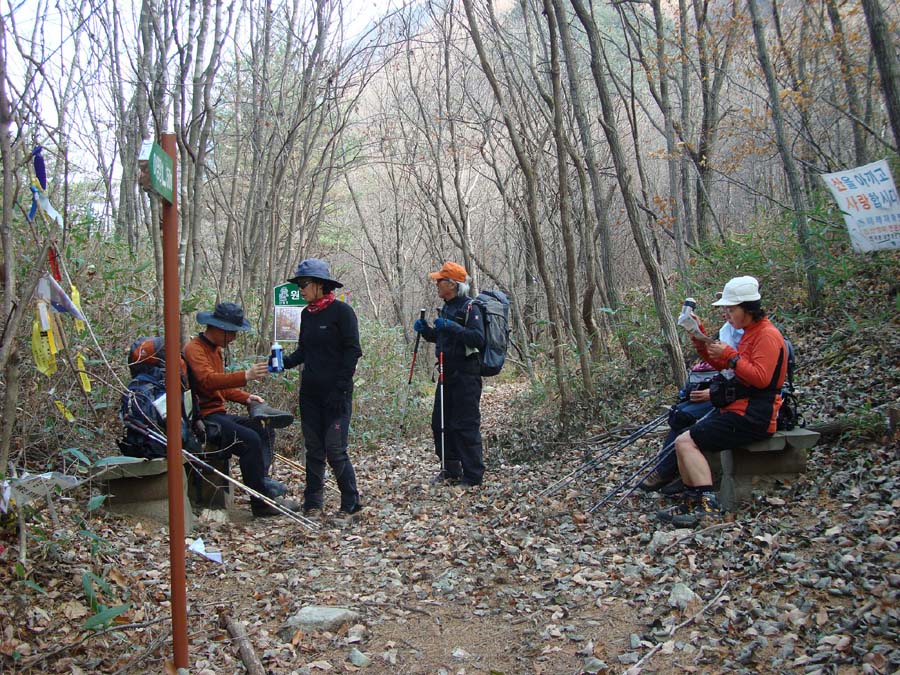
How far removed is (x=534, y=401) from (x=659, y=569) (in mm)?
6642

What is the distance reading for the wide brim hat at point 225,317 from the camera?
245 inches

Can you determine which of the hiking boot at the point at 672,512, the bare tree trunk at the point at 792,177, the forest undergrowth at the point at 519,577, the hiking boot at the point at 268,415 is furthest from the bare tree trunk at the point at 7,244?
the bare tree trunk at the point at 792,177

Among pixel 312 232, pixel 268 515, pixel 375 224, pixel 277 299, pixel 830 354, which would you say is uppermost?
pixel 375 224

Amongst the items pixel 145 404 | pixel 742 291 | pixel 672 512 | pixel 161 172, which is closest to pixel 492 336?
pixel 672 512

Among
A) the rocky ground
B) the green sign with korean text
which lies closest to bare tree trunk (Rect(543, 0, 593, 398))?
the rocky ground

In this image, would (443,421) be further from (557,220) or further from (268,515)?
(557,220)

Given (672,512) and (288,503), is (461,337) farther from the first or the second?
(672,512)

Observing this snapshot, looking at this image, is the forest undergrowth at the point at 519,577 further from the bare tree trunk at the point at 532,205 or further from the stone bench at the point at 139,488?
the bare tree trunk at the point at 532,205

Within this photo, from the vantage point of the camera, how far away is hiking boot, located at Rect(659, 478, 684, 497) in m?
5.81

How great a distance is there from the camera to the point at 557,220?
17.8 m

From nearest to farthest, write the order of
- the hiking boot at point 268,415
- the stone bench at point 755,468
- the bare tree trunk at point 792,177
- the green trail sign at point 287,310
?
the stone bench at point 755,468
the hiking boot at point 268,415
the green trail sign at point 287,310
the bare tree trunk at point 792,177

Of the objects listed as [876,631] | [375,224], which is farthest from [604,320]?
[375,224]

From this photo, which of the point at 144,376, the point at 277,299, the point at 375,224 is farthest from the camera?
the point at 375,224

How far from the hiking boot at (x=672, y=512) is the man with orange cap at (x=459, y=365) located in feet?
7.09
